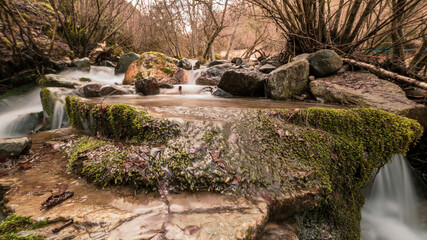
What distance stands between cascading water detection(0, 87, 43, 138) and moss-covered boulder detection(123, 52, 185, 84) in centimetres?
285

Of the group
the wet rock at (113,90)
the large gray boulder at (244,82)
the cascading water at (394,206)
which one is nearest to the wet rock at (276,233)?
the cascading water at (394,206)

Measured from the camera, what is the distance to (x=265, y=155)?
5.43 feet

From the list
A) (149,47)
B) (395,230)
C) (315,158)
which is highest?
(149,47)

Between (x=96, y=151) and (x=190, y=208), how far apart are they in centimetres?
132

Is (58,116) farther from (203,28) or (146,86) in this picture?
(203,28)

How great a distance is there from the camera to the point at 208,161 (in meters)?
1.48

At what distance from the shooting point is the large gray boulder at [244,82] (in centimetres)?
477

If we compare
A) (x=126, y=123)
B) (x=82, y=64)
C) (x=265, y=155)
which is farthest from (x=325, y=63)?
(x=82, y=64)

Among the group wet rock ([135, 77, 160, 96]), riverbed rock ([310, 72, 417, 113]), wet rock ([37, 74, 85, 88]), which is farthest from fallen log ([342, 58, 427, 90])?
wet rock ([37, 74, 85, 88])

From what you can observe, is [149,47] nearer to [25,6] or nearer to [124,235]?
[25,6]

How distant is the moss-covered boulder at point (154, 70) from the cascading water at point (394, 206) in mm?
6909

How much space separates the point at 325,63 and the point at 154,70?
605 cm

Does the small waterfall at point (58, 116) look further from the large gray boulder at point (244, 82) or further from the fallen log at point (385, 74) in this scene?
the fallen log at point (385, 74)

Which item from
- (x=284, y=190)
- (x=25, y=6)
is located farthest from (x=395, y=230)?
(x=25, y=6)
